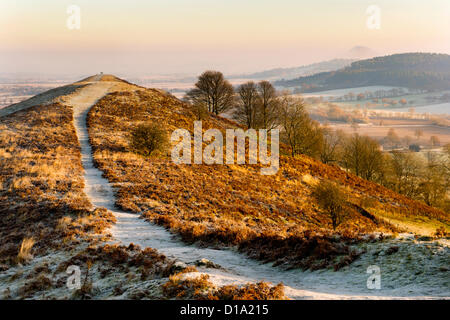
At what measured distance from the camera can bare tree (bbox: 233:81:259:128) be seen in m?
53.0

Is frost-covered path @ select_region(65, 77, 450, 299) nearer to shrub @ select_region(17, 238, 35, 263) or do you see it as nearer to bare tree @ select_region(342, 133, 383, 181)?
shrub @ select_region(17, 238, 35, 263)

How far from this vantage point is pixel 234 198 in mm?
21688

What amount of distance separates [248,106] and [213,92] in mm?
9828

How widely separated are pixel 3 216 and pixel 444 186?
5885cm

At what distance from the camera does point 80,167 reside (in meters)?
21.7

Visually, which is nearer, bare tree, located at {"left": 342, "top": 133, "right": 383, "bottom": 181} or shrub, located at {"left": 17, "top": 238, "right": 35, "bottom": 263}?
shrub, located at {"left": 17, "top": 238, "right": 35, "bottom": 263}

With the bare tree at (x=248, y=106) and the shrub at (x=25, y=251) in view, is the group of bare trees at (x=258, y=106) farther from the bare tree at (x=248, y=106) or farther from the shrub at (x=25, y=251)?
the shrub at (x=25, y=251)

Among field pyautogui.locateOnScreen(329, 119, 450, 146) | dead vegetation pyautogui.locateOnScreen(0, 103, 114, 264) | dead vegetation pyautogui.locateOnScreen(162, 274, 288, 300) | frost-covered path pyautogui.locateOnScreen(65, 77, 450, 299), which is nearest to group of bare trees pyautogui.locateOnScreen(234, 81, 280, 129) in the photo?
dead vegetation pyautogui.locateOnScreen(0, 103, 114, 264)

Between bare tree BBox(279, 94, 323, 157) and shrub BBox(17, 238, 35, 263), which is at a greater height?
bare tree BBox(279, 94, 323, 157)

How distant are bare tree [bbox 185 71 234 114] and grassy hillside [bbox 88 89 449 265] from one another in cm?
1493

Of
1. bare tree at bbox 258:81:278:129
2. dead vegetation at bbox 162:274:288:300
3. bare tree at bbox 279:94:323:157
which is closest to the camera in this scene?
dead vegetation at bbox 162:274:288:300

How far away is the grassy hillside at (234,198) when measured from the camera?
11773 millimetres

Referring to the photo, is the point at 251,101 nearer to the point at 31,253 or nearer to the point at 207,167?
the point at 207,167

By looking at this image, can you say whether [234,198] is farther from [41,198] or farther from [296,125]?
[296,125]
